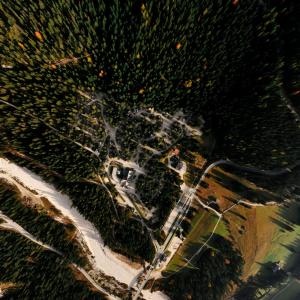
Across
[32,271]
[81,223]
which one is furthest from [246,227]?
[32,271]

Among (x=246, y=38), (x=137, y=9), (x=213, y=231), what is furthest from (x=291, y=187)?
(x=137, y=9)

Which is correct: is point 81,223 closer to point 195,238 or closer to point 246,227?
point 195,238

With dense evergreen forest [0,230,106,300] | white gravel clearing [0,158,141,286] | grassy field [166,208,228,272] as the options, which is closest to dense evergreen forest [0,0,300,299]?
dense evergreen forest [0,230,106,300]

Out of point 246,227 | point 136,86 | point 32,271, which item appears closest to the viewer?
point 136,86

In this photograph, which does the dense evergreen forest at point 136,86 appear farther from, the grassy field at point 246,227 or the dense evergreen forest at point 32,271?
the grassy field at point 246,227

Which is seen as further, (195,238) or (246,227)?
(246,227)

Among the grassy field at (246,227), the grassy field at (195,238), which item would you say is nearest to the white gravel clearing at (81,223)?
the grassy field at (195,238)

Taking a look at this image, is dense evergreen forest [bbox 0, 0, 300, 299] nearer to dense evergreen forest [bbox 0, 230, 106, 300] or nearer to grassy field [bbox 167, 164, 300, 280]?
dense evergreen forest [bbox 0, 230, 106, 300]

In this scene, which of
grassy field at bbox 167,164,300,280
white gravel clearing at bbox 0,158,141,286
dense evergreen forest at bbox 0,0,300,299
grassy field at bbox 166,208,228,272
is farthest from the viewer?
grassy field at bbox 166,208,228,272
